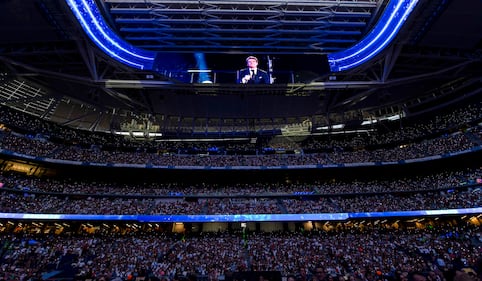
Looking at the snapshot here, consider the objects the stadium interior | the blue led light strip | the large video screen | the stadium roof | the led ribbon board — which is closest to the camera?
the stadium interior

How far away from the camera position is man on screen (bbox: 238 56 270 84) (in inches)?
1065

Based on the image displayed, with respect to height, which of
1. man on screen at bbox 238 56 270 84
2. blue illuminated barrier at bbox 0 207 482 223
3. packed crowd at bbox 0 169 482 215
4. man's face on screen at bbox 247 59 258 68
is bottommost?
blue illuminated barrier at bbox 0 207 482 223

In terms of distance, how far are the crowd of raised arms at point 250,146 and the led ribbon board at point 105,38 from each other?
38.9 ft

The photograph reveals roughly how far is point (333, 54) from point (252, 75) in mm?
9329

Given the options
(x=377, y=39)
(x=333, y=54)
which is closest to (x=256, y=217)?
(x=333, y=54)

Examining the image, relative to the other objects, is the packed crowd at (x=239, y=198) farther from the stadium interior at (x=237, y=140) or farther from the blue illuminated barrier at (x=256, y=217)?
the blue illuminated barrier at (x=256, y=217)

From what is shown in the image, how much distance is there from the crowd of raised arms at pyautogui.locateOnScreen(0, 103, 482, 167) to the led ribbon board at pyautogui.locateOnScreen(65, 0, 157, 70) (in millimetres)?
11841

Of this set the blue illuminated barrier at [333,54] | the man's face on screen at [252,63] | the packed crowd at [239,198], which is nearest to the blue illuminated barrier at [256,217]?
the packed crowd at [239,198]

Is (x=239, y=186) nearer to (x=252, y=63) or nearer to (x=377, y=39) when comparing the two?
(x=252, y=63)

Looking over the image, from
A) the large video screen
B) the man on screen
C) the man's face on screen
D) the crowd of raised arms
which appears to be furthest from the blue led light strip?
the crowd of raised arms

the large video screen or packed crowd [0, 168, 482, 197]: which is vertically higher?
the large video screen

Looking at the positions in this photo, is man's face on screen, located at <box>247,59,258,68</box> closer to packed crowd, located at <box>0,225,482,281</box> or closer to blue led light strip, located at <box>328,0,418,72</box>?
blue led light strip, located at <box>328,0,418,72</box>

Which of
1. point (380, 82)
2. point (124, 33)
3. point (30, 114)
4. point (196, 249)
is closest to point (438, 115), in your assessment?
point (380, 82)

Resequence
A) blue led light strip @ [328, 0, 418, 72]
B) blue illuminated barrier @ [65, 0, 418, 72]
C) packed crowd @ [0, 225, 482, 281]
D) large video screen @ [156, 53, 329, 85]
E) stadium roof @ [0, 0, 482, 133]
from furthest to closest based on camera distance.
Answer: large video screen @ [156, 53, 329, 85] → stadium roof @ [0, 0, 482, 133] → blue led light strip @ [328, 0, 418, 72] → blue illuminated barrier @ [65, 0, 418, 72] → packed crowd @ [0, 225, 482, 281]
